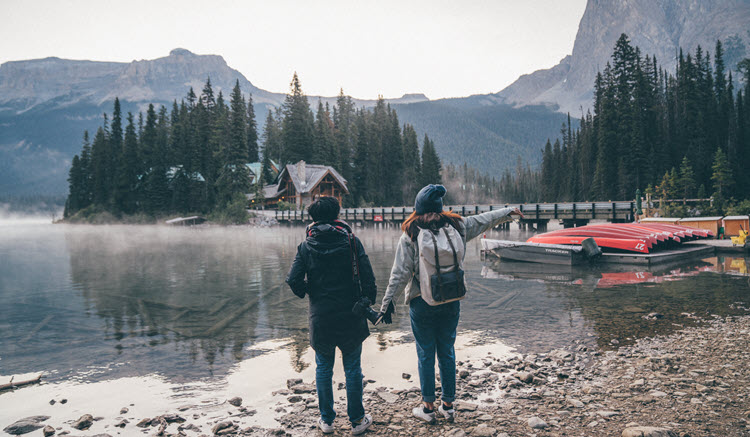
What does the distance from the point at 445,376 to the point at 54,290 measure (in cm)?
1726

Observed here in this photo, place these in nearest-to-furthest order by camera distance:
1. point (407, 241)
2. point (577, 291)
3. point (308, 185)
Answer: point (407, 241), point (577, 291), point (308, 185)

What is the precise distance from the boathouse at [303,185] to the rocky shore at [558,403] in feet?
195

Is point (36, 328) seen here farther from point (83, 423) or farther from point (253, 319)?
point (83, 423)

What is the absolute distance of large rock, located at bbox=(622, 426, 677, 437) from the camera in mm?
3586

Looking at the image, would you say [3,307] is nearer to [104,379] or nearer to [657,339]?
[104,379]

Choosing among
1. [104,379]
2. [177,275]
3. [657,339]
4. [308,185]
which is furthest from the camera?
[308,185]

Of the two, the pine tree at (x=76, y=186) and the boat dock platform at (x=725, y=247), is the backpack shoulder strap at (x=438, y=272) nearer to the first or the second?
the boat dock platform at (x=725, y=247)

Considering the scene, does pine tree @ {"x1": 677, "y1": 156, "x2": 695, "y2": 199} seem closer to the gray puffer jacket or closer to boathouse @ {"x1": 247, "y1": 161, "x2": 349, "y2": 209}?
boathouse @ {"x1": 247, "y1": 161, "x2": 349, "y2": 209}

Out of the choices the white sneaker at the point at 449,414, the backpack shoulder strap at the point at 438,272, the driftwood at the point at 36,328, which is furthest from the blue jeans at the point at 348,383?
the driftwood at the point at 36,328

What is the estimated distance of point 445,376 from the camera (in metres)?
4.38

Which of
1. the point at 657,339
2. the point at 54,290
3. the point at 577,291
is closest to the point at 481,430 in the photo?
the point at 657,339

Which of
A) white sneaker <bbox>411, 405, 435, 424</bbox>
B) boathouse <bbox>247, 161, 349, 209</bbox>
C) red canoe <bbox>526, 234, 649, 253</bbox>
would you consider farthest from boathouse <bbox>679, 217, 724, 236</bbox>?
boathouse <bbox>247, 161, 349, 209</bbox>

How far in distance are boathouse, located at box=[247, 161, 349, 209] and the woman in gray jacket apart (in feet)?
199

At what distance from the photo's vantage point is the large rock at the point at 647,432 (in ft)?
11.8
